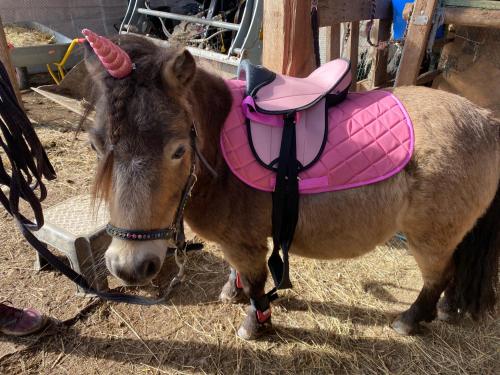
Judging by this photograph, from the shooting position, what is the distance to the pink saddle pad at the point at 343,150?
1.80 m

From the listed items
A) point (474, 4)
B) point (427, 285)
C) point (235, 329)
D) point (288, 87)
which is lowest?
point (235, 329)

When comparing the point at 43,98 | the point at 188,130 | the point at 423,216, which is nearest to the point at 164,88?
the point at 188,130

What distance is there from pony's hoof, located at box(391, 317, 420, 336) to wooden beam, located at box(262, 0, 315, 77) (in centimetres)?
190

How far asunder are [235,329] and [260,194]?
1.17m

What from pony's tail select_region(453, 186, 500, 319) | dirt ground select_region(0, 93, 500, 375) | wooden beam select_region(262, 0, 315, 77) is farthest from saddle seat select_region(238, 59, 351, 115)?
dirt ground select_region(0, 93, 500, 375)

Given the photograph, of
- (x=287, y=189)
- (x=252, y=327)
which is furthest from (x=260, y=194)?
(x=252, y=327)

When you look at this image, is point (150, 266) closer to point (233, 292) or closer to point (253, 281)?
point (253, 281)

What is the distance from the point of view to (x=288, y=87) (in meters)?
1.93

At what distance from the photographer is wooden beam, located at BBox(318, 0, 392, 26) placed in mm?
2832

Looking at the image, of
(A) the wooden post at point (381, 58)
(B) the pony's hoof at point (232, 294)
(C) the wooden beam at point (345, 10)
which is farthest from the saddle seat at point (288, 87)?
(A) the wooden post at point (381, 58)

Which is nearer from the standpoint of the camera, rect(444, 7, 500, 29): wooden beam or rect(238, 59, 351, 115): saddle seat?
rect(238, 59, 351, 115): saddle seat

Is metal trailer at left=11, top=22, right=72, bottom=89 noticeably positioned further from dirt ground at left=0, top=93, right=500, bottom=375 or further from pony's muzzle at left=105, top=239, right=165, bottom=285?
pony's muzzle at left=105, top=239, right=165, bottom=285

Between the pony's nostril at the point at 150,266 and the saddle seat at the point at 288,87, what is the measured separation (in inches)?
33.6

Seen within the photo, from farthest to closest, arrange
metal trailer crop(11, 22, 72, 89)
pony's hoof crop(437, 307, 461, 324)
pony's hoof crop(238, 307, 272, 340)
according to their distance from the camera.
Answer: metal trailer crop(11, 22, 72, 89) → pony's hoof crop(437, 307, 461, 324) → pony's hoof crop(238, 307, 272, 340)
